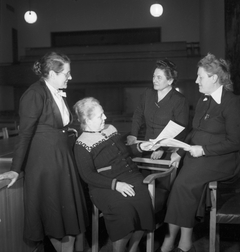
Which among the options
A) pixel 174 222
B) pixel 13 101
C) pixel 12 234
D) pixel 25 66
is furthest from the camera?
pixel 13 101

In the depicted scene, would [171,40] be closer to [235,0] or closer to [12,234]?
[235,0]

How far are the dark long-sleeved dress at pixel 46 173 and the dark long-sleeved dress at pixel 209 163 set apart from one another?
31.8 inches

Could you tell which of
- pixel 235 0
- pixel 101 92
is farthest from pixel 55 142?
pixel 101 92

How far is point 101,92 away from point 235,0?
10.9m

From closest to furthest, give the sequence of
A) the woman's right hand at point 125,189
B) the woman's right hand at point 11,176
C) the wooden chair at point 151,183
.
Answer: the woman's right hand at point 11,176, the woman's right hand at point 125,189, the wooden chair at point 151,183

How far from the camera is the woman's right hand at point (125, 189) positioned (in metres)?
2.59

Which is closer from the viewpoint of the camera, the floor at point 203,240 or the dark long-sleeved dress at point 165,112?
the floor at point 203,240

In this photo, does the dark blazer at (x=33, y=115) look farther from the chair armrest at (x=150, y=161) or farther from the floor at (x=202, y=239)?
the floor at (x=202, y=239)

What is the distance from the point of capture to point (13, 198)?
96.3 inches

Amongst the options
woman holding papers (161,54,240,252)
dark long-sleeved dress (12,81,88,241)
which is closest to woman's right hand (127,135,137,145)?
woman holding papers (161,54,240,252)

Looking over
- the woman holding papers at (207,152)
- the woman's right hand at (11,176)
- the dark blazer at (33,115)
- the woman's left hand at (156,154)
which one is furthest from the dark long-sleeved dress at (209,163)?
the woman's right hand at (11,176)

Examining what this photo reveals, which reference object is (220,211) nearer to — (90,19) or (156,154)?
(156,154)

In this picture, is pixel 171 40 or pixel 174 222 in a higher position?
pixel 171 40

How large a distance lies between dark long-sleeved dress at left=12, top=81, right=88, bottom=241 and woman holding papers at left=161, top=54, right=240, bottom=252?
81 centimetres
